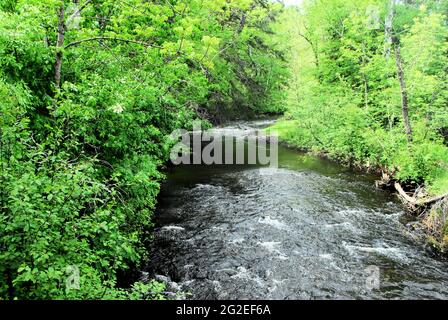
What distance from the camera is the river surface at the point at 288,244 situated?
8.46m

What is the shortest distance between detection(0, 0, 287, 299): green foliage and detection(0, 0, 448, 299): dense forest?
0.03 meters

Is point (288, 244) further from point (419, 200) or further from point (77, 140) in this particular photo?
point (77, 140)

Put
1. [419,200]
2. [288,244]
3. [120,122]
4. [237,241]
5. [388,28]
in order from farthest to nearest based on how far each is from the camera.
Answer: [388,28], [419,200], [237,241], [288,244], [120,122]

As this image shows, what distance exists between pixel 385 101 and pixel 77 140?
17293 mm

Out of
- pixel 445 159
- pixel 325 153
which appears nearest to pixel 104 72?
pixel 445 159

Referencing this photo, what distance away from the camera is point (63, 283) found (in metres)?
4.89

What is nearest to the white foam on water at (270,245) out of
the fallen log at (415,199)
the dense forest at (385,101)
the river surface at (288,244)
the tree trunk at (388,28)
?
the river surface at (288,244)

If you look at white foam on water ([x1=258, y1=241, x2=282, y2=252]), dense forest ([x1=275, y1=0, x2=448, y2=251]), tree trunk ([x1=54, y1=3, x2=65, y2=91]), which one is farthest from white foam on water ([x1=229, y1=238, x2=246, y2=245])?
tree trunk ([x1=54, y1=3, x2=65, y2=91])

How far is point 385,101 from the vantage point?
19.1 metres

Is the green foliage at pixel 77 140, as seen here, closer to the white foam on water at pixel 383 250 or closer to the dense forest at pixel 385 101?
the white foam on water at pixel 383 250

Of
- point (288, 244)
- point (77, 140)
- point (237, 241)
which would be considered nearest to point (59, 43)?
point (77, 140)

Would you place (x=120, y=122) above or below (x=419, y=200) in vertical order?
above

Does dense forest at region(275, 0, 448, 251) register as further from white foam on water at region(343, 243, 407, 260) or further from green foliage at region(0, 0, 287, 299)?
green foliage at region(0, 0, 287, 299)
